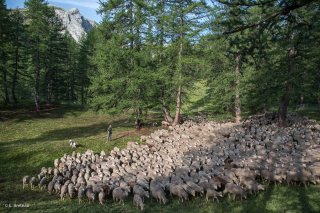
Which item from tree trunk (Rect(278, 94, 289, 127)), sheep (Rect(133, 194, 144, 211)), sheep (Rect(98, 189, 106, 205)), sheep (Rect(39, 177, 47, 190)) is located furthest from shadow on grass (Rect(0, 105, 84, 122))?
sheep (Rect(133, 194, 144, 211))

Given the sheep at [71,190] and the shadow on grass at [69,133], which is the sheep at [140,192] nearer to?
the sheep at [71,190]

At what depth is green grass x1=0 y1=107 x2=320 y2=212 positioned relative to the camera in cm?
1097

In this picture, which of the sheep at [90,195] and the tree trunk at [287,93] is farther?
the tree trunk at [287,93]

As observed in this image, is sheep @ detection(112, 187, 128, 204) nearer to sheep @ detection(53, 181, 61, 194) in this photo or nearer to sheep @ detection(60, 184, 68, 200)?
sheep @ detection(60, 184, 68, 200)

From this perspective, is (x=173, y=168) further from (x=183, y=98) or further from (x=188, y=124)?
(x=183, y=98)

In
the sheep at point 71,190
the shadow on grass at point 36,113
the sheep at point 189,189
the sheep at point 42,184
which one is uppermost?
the shadow on grass at point 36,113

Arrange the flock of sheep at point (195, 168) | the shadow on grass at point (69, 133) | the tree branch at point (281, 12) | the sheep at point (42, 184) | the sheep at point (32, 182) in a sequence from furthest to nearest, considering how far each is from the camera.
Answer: the shadow on grass at point (69, 133)
the sheep at point (32, 182)
the sheep at point (42, 184)
the flock of sheep at point (195, 168)
the tree branch at point (281, 12)

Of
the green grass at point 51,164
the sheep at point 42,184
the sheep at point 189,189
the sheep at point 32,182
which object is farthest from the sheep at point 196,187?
the sheep at point 32,182

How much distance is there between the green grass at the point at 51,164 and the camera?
1097cm

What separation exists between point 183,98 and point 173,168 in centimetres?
1507

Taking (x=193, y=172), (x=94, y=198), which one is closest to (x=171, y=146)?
(x=193, y=172)

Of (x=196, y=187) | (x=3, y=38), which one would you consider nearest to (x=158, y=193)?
(x=196, y=187)

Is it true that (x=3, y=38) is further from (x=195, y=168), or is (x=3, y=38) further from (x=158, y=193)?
(x=158, y=193)

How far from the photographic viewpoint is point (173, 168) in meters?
15.0
